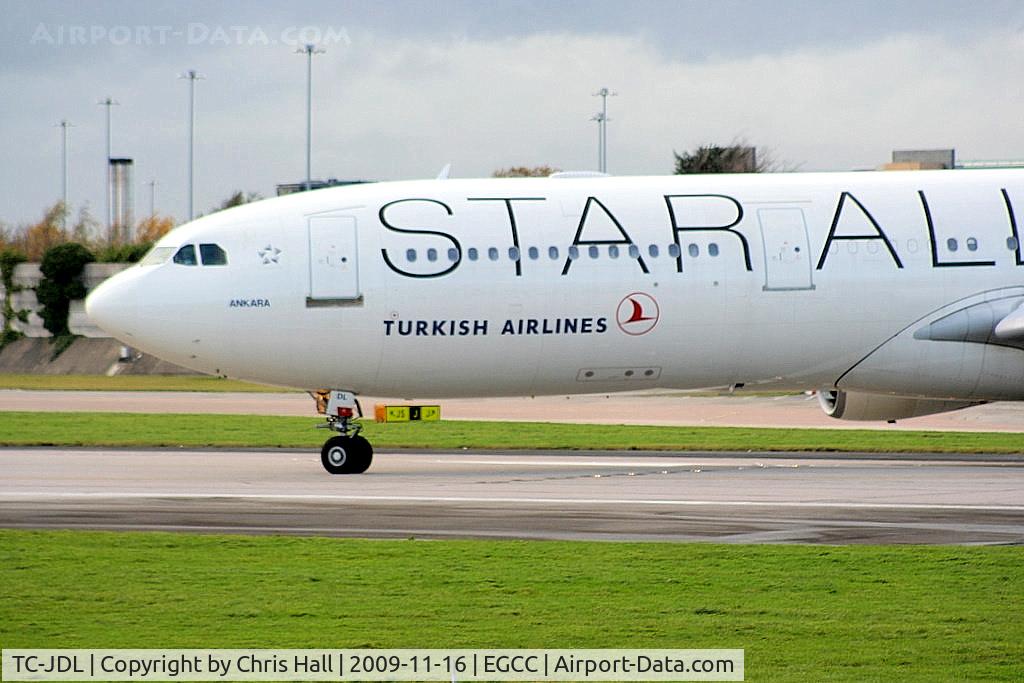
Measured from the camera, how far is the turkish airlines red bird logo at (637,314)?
90.7ft

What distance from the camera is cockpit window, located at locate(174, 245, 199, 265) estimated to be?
27.2 meters

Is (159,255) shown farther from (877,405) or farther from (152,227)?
(152,227)

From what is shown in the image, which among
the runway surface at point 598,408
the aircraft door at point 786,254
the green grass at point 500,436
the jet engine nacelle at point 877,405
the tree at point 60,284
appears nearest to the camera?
the aircraft door at point 786,254

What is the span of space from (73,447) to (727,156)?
70.3m

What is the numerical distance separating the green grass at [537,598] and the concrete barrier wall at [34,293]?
71440 millimetres

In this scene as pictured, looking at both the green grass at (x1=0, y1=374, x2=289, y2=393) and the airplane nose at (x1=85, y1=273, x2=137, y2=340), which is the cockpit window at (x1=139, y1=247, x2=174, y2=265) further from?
the green grass at (x1=0, y1=374, x2=289, y2=393)

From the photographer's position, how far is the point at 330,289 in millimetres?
27141

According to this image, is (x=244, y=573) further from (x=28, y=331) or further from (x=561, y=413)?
(x=28, y=331)

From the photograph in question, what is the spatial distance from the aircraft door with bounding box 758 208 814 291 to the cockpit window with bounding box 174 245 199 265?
31.3 feet

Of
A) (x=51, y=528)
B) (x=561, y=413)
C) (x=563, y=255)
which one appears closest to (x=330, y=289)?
(x=563, y=255)

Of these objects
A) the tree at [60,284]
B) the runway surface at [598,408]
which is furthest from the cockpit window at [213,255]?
the tree at [60,284]

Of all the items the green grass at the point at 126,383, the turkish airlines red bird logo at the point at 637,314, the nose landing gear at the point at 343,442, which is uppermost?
the turkish airlines red bird logo at the point at 637,314

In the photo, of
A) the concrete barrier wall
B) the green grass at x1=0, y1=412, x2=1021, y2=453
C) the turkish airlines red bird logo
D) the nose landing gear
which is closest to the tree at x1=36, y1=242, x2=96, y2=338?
the concrete barrier wall

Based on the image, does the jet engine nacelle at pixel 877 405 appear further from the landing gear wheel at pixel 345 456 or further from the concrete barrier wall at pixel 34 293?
the concrete barrier wall at pixel 34 293
